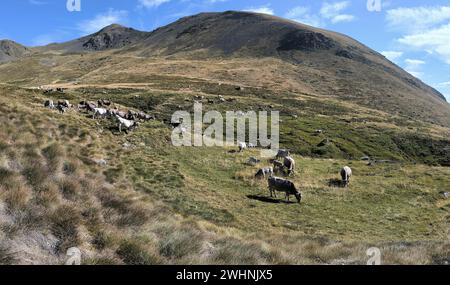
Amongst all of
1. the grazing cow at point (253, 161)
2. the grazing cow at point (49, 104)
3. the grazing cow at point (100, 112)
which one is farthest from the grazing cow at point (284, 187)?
the grazing cow at point (49, 104)

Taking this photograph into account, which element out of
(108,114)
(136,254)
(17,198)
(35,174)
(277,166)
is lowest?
(277,166)

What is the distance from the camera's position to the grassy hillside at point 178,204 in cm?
960

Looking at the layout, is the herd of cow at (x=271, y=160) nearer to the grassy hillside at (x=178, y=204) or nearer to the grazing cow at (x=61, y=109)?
the grazing cow at (x=61, y=109)

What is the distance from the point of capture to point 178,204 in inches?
941

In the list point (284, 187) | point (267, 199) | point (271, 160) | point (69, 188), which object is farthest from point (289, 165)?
point (69, 188)

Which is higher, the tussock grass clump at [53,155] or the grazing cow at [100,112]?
the grazing cow at [100,112]

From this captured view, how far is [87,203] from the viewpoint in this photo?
11.8 meters

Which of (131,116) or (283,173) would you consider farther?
(131,116)

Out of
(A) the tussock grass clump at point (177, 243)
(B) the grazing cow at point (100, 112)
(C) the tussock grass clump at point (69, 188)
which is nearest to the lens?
(A) the tussock grass clump at point (177, 243)

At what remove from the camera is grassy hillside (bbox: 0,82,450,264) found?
960 cm

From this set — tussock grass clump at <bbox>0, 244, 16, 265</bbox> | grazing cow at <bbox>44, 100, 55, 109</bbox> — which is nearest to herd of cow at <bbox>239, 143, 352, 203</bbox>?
grazing cow at <bbox>44, 100, 55, 109</bbox>

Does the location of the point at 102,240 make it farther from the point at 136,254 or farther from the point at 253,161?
the point at 253,161

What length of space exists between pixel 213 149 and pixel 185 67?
137544 millimetres
